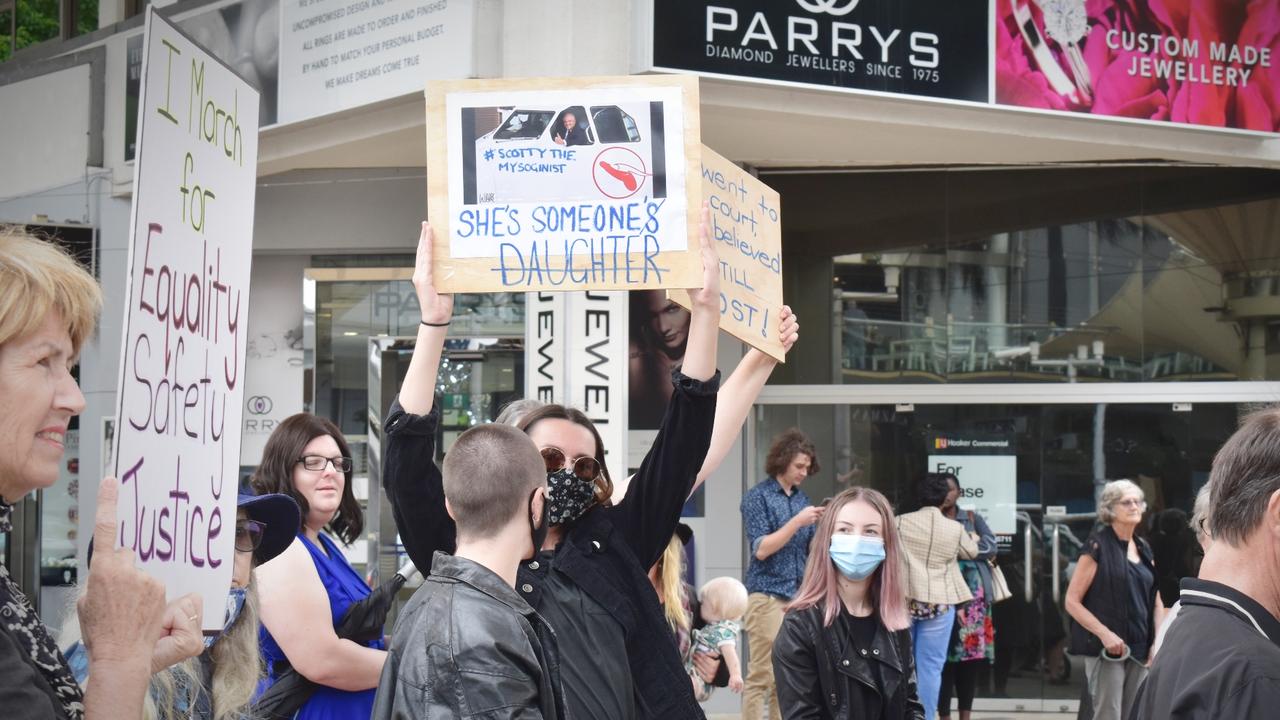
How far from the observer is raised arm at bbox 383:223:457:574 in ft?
11.1

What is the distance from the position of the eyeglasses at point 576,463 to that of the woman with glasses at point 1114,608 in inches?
244

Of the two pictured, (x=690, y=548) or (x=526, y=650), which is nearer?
(x=526, y=650)

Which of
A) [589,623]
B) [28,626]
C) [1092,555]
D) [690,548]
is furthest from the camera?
[690,548]

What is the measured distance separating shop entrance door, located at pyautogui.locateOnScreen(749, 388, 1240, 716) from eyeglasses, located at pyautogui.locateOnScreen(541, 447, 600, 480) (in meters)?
8.05

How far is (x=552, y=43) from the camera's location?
898 cm

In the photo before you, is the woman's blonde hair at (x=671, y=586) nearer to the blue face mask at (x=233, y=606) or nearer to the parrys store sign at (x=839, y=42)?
the blue face mask at (x=233, y=606)

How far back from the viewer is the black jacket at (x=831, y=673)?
460cm

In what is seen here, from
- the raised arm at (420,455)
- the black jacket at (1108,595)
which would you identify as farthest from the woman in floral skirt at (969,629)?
the raised arm at (420,455)

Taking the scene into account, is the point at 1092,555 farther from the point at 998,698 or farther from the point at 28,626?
the point at 28,626

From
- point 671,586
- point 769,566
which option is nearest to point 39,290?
point 671,586

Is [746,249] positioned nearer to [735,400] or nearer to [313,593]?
[735,400]

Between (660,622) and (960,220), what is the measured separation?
8.86 meters

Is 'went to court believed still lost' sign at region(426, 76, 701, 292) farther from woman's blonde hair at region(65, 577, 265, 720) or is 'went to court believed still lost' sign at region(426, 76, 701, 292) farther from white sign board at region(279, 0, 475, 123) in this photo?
white sign board at region(279, 0, 475, 123)

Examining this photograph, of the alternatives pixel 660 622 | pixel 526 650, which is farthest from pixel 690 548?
pixel 526 650
